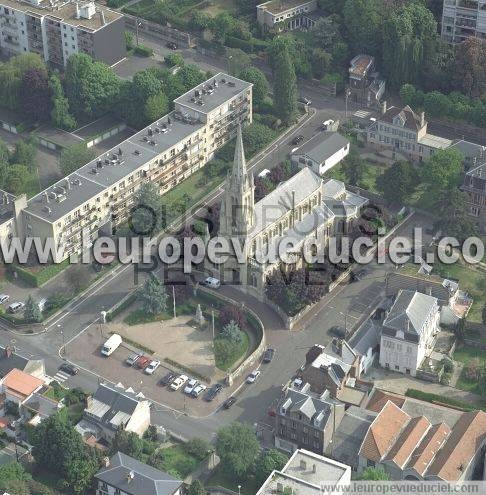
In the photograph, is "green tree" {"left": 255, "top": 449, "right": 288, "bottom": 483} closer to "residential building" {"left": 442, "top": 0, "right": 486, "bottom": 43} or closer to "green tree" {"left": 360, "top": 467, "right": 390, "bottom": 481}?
"green tree" {"left": 360, "top": 467, "right": 390, "bottom": 481}

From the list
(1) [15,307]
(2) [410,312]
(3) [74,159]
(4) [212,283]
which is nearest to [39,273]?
(1) [15,307]

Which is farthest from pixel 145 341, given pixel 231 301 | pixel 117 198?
pixel 117 198

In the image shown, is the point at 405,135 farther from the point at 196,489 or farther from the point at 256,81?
the point at 196,489

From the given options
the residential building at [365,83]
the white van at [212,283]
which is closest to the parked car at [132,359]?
the white van at [212,283]

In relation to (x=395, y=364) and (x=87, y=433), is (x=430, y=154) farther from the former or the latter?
(x=87, y=433)

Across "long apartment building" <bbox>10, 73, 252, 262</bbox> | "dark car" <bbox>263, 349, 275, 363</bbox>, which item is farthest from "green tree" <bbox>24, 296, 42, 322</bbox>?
"dark car" <bbox>263, 349, 275, 363</bbox>

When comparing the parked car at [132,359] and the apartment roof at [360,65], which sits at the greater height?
the apartment roof at [360,65]

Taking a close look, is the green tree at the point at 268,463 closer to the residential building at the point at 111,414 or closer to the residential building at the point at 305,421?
the residential building at the point at 305,421
